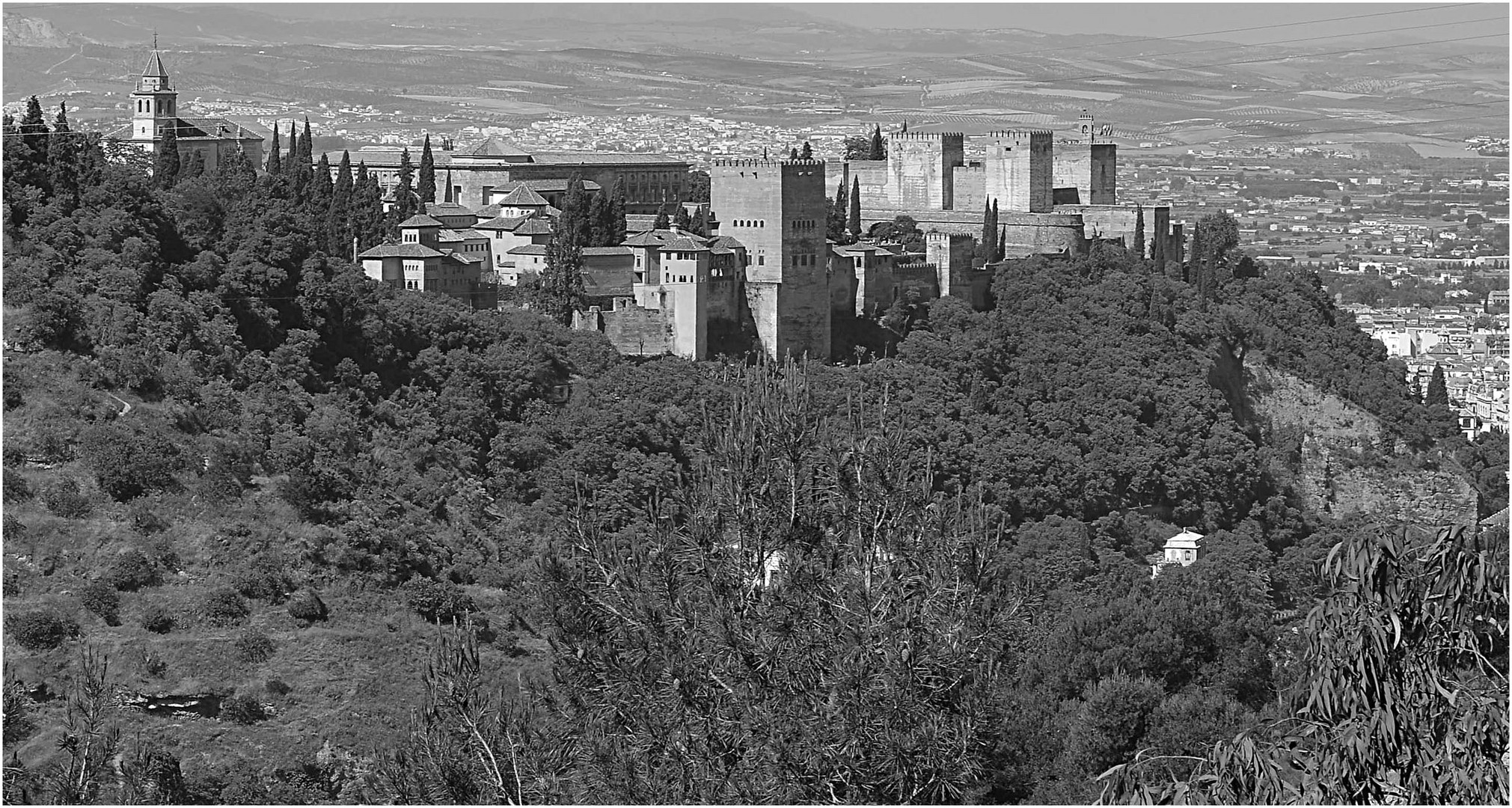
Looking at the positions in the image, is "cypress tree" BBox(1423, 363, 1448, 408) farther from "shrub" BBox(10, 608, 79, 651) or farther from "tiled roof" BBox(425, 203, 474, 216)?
"shrub" BBox(10, 608, 79, 651)

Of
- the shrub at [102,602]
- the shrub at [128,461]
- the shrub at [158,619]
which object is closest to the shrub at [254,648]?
the shrub at [158,619]

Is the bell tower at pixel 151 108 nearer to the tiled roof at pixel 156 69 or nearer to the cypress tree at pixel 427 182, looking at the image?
the tiled roof at pixel 156 69

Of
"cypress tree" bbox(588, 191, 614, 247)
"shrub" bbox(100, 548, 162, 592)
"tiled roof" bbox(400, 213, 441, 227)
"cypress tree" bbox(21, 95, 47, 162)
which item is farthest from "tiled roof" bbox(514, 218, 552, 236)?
"shrub" bbox(100, 548, 162, 592)

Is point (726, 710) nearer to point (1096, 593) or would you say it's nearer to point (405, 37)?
point (1096, 593)

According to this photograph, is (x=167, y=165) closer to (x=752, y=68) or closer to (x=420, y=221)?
(x=420, y=221)

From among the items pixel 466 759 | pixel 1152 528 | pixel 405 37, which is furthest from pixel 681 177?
pixel 405 37

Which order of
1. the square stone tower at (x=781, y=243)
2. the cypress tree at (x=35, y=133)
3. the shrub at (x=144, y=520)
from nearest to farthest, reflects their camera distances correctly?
the shrub at (x=144, y=520) < the cypress tree at (x=35, y=133) < the square stone tower at (x=781, y=243)
